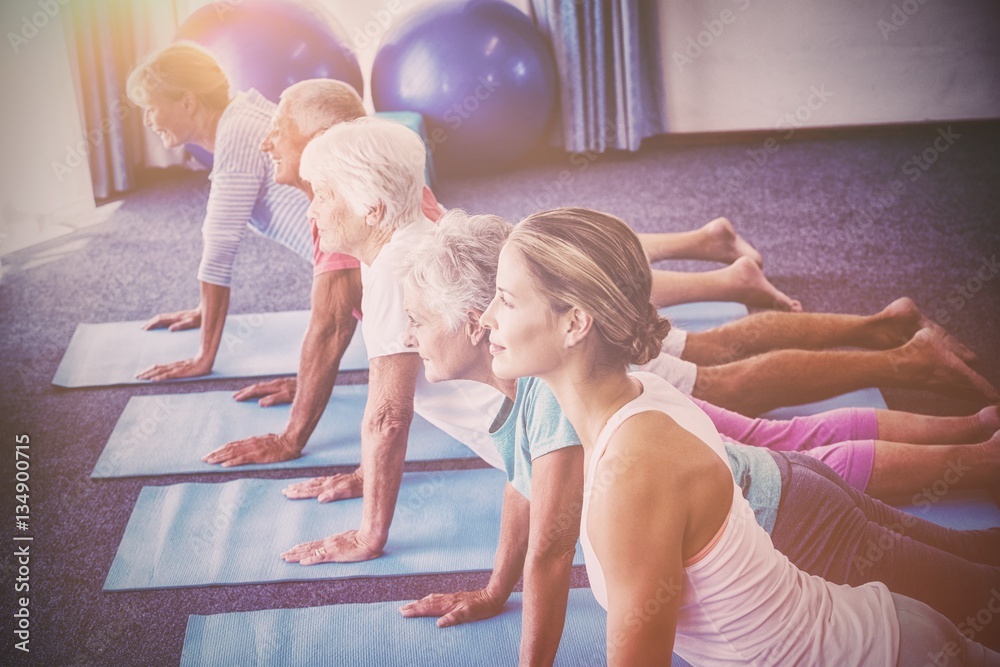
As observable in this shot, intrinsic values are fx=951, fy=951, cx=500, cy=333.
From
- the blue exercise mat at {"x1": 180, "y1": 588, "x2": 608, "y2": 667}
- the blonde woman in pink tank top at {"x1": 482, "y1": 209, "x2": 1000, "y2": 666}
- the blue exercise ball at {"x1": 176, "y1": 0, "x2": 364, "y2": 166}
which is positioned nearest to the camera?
the blonde woman in pink tank top at {"x1": 482, "y1": 209, "x2": 1000, "y2": 666}

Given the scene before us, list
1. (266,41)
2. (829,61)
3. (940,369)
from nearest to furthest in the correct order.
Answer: (940,369) → (266,41) → (829,61)

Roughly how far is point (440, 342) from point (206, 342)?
1651mm

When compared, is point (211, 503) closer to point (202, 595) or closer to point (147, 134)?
point (202, 595)

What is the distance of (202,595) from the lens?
2.28 meters

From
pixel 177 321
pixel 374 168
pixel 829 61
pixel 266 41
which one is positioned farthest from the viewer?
pixel 829 61

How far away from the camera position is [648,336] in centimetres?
146

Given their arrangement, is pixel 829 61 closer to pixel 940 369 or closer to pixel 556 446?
pixel 940 369

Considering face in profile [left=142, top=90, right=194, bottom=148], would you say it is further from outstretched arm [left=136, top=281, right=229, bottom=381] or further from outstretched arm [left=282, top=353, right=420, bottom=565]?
outstretched arm [left=282, top=353, right=420, bottom=565]

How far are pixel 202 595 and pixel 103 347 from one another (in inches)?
57.0

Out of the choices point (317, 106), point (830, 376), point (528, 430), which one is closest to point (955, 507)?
point (830, 376)

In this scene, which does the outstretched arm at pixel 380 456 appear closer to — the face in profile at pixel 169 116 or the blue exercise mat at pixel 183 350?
the blue exercise mat at pixel 183 350

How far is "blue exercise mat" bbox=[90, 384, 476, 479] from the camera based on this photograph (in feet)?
8.98

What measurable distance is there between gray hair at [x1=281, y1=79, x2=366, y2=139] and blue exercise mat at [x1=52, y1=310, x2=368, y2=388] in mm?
1061

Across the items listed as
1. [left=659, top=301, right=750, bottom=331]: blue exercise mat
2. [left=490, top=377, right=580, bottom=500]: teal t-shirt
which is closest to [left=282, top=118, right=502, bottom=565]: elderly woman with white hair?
[left=490, top=377, right=580, bottom=500]: teal t-shirt
